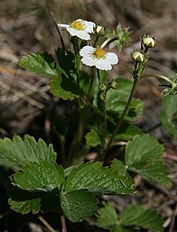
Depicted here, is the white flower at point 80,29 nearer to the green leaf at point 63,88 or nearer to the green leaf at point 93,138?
the green leaf at point 63,88

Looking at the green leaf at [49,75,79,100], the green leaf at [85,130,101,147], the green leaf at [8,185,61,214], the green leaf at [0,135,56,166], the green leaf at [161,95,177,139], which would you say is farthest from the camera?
the green leaf at [161,95,177,139]

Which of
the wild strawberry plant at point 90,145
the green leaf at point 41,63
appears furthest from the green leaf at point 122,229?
the green leaf at point 41,63

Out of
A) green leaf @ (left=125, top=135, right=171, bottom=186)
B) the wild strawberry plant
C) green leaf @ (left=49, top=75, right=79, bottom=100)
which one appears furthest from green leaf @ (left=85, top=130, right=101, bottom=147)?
green leaf @ (left=49, top=75, right=79, bottom=100)

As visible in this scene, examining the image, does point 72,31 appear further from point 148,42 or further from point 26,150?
point 26,150

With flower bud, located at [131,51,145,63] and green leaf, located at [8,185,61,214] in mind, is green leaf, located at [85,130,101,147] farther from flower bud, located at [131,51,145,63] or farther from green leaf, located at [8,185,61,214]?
flower bud, located at [131,51,145,63]

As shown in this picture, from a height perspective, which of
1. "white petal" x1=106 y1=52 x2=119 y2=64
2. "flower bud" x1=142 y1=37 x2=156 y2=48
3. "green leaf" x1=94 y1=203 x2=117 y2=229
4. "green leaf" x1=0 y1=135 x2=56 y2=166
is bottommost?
"green leaf" x1=94 y1=203 x2=117 y2=229

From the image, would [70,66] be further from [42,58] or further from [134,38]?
[134,38]

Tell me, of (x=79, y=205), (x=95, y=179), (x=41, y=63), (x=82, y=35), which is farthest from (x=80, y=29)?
(x=79, y=205)
